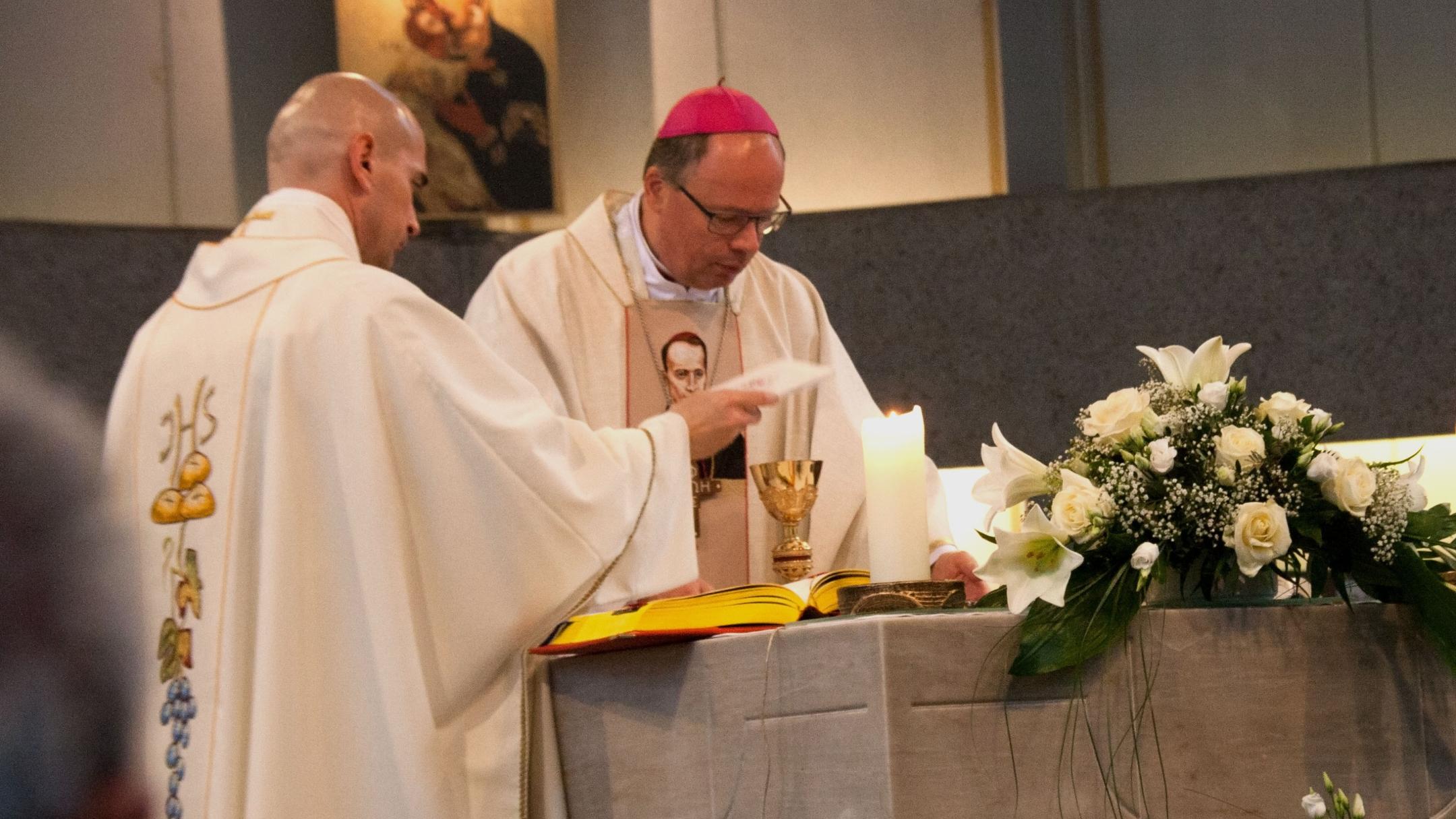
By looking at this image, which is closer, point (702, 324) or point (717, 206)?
point (717, 206)

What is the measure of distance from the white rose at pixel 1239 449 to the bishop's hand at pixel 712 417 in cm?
107

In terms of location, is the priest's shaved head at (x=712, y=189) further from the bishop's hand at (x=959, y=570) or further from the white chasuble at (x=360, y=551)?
the white chasuble at (x=360, y=551)

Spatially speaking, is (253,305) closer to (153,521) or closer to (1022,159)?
(153,521)

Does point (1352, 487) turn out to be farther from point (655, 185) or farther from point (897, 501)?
point (655, 185)

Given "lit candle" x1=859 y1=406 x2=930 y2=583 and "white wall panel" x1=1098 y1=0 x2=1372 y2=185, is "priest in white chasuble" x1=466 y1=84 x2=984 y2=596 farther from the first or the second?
"white wall panel" x1=1098 y1=0 x2=1372 y2=185

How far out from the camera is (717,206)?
390cm

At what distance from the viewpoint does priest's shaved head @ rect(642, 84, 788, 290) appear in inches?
154

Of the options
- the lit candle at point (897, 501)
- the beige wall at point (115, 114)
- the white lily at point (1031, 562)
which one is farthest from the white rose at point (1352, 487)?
the beige wall at point (115, 114)

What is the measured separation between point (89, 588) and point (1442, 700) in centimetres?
201

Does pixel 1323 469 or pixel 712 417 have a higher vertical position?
pixel 712 417

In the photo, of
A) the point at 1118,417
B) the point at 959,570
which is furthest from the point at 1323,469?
the point at 959,570

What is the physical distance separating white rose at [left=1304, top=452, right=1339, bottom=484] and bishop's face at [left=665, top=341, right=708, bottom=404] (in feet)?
6.19

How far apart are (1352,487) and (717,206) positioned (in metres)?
2.01

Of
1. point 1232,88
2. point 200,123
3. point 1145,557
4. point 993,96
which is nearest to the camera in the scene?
point 1145,557
